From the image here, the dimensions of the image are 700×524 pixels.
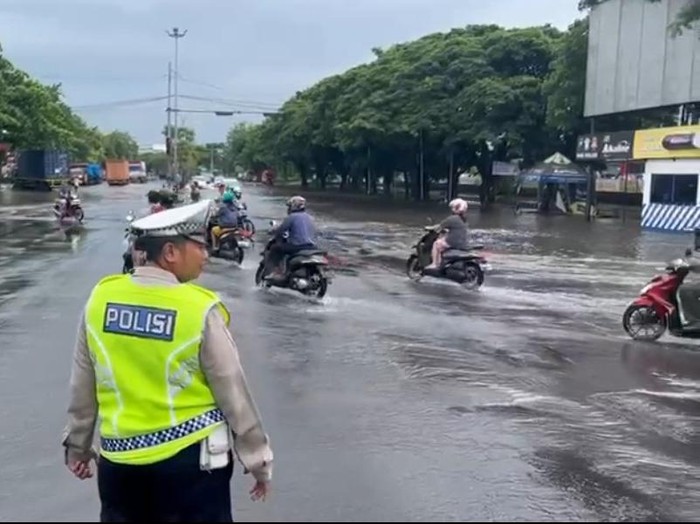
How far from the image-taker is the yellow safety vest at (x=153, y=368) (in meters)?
2.95

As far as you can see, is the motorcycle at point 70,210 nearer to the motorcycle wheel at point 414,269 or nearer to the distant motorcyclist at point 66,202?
the distant motorcyclist at point 66,202

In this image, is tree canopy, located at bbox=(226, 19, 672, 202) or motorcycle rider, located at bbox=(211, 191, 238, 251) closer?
motorcycle rider, located at bbox=(211, 191, 238, 251)

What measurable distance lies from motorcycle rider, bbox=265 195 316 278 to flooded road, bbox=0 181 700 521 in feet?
2.20

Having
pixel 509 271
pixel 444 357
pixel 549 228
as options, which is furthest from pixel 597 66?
pixel 444 357

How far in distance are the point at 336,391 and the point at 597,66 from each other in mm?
35458

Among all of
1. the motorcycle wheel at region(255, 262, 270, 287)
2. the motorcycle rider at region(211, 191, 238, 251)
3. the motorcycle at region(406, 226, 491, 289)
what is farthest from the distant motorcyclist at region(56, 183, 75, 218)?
the motorcycle at region(406, 226, 491, 289)

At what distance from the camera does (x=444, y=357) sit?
896cm

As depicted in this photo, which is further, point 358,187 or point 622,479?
point 358,187

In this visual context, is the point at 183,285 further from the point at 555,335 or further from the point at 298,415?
the point at 555,335

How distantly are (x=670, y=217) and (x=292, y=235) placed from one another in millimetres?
22521

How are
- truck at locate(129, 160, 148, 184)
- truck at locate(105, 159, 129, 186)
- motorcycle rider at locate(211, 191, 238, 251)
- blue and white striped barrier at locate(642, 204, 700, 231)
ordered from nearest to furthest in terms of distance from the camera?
motorcycle rider at locate(211, 191, 238, 251)
blue and white striped barrier at locate(642, 204, 700, 231)
truck at locate(105, 159, 129, 186)
truck at locate(129, 160, 148, 184)

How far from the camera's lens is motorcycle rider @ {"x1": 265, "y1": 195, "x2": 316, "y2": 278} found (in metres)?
13.5

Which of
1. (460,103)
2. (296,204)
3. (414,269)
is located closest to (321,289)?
(296,204)

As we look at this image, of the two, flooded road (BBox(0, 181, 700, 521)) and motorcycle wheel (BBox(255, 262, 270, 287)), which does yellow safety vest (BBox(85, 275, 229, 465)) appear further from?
motorcycle wheel (BBox(255, 262, 270, 287))
